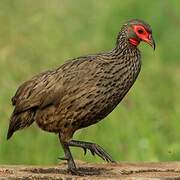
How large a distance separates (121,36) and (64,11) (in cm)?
618

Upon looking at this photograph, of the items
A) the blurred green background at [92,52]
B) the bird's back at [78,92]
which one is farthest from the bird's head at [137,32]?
the blurred green background at [92,52]

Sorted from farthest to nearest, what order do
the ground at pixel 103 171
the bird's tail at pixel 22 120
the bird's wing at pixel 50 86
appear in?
the bird's tail at pixel 22 120
the bird's wing at pixel 50 86
the ground at pixel 103 171

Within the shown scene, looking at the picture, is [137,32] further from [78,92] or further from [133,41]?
[78,92]

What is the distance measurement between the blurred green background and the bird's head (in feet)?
7.99

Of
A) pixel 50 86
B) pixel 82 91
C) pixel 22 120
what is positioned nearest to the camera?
pixel 82 91

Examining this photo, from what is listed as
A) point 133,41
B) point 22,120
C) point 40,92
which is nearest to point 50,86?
Answer: point 40,92

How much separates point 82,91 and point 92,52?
5.29 meters

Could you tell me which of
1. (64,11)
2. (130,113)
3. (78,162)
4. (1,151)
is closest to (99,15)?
(64,11)

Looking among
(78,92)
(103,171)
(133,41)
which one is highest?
(133,41)

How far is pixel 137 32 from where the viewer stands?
10.8m

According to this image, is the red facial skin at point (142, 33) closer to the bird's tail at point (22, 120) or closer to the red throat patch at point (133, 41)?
the red throat patch at point (133, 41)

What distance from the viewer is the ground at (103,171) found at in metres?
9.98

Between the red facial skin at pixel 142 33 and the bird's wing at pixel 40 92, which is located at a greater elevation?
the red facial skin at pixel 142 33

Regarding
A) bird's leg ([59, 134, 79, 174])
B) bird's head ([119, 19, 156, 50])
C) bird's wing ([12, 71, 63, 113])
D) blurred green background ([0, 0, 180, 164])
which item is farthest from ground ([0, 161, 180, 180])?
blurred green background ([0, 0, 180, 164])
